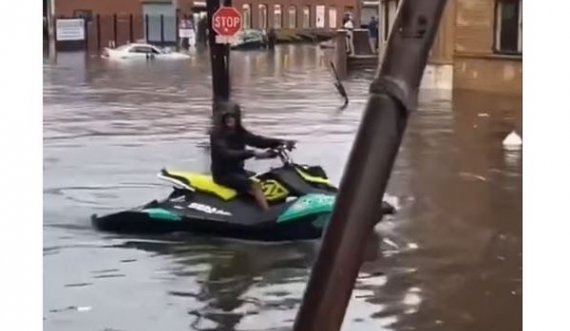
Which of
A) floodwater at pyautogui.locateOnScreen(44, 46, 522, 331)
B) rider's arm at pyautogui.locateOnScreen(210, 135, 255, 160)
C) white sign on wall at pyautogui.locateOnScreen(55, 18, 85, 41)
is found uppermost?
white sign on wall at pyautogui.locateOnScreen(55, 18, 85, 41)

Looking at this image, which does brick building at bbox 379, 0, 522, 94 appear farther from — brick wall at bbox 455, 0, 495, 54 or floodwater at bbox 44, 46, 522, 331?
floodwater at bbox 44, 46, 522, 331

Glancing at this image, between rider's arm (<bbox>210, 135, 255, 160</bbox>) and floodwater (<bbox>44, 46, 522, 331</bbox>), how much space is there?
0.81m

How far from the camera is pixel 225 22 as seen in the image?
16953 millimetres

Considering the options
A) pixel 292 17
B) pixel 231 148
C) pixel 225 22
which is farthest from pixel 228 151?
pixel 292 17

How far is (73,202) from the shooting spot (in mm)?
12836

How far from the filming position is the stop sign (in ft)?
55.1

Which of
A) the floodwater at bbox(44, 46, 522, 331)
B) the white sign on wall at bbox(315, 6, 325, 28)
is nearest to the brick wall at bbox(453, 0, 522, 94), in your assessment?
the floodwater at bbox(44, 46, 522, 331)

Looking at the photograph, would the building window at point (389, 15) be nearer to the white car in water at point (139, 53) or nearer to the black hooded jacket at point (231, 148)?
the black hooded jacket at point (231, 148)

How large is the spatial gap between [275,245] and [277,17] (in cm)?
6905

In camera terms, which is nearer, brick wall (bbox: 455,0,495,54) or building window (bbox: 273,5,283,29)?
brick wall (bbox: 455,0,495,54)

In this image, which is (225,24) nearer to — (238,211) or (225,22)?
(225,22)
